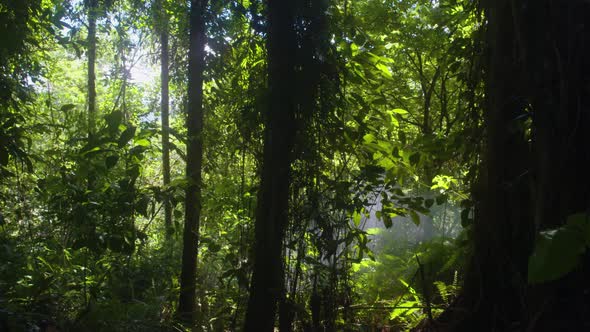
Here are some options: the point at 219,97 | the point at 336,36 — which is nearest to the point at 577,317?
the point at 336,36

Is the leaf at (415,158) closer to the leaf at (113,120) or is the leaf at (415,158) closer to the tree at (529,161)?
the tree at (529,161)

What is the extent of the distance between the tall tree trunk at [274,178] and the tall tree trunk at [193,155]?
1510 mm

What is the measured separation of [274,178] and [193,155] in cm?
172

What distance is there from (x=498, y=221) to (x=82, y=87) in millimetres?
18044

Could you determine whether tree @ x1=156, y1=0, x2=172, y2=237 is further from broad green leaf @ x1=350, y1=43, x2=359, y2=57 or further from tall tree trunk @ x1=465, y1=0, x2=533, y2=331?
tall tree trunk @ x1=465, y1=0, x2=533, y2=331

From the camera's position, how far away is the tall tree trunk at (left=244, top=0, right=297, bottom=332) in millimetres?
2844

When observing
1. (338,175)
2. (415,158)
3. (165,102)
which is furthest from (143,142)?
(165,102)

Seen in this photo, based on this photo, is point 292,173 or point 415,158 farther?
point 415,158

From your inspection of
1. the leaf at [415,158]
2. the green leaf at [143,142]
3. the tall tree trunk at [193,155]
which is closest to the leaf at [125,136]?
the green leaf at [143,142]

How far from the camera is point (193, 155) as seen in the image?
4.35 m

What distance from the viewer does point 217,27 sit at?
453cm

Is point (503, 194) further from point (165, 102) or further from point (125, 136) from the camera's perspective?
point (165, 102)

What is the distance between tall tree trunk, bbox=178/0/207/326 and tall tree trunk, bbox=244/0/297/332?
1.51 m

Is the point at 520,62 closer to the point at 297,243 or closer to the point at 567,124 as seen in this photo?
the point at 567,124
